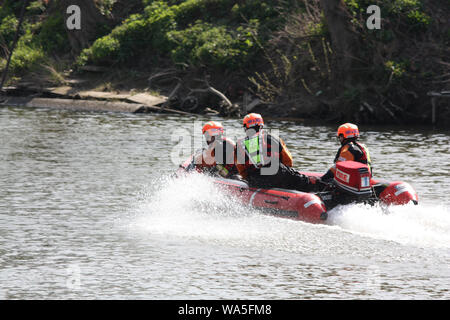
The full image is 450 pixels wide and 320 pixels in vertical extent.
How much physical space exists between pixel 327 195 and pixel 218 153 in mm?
2304

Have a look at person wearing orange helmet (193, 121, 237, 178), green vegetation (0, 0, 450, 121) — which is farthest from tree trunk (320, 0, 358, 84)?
person wearing orange helmet (193, 121, 237, 178)

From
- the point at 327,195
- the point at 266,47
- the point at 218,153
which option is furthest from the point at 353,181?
the point at 266,47

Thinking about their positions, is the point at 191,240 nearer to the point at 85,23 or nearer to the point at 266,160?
the point at 266,160

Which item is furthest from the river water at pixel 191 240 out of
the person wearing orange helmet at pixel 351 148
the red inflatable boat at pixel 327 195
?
the person wearing orange helmet at pixel 351 148

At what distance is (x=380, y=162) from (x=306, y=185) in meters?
6.40

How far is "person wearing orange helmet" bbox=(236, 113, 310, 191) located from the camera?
14188 millimetres

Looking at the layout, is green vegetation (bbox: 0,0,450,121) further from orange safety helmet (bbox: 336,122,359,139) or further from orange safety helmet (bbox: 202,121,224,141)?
orange safety helmet (bbox: 336,122,359,139)

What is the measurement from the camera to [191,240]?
41.4ft

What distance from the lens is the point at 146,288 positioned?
10219 millimetres

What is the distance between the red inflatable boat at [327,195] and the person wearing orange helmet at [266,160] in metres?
0.19

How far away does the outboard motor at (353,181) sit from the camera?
1325cm

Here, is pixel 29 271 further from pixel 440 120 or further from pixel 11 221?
pixel 440 120

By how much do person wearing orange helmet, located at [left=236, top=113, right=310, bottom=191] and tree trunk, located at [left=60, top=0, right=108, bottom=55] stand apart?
935 inches

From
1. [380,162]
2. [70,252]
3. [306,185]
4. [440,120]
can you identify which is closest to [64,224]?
[70,252]
